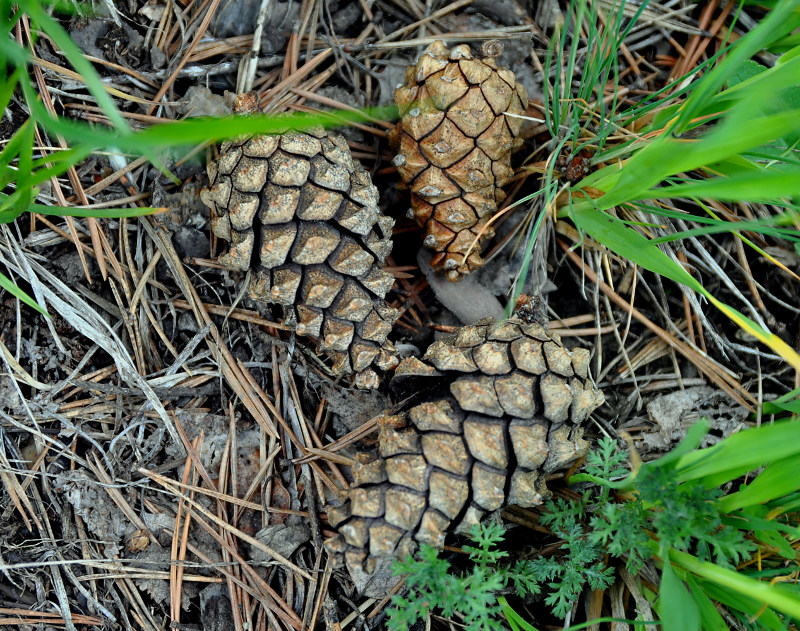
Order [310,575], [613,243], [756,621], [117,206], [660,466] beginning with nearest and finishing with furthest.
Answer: [660,466] < [756,621] < [613,243] < [310,575] < [117,206]

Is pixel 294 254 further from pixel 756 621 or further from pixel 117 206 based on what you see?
pixel 756 621

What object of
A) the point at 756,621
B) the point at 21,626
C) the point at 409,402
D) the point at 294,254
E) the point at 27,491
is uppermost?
the point at 294,254

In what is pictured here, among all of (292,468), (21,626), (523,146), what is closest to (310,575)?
(292,468)

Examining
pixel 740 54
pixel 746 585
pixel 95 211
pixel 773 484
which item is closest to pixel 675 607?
pixel 746 585

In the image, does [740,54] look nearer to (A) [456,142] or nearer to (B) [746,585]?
(A) [456,142]

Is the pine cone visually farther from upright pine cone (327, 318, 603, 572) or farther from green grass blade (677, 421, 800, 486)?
green grass blade (677, 421, 800, 486)
